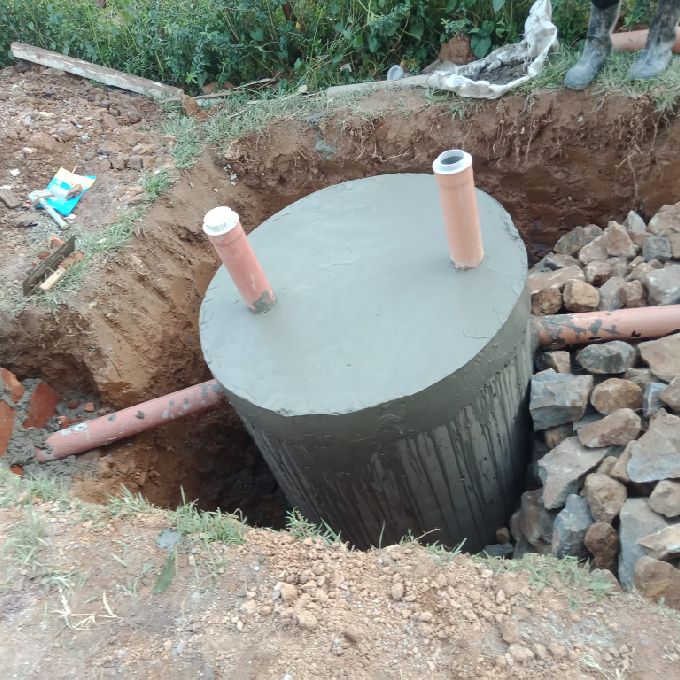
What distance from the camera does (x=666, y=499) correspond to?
2.00 m

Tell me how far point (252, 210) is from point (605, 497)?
264 centimetres

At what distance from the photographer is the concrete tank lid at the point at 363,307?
2.12m

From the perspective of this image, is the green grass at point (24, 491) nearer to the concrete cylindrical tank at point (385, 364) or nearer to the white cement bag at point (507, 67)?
the concrete cylindrical tank at point (385, 364)

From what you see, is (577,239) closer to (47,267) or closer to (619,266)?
(619,266)

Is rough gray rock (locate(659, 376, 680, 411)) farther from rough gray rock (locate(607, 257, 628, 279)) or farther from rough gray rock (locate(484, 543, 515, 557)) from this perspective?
rough gray rock (locate(484, 543, 515, 557))

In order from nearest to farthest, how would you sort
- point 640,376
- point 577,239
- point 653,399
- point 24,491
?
1. point 24,491
2. point 653,399
3. point 640,376
4. point 577,239

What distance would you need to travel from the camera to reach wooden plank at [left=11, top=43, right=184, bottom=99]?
4117 mm

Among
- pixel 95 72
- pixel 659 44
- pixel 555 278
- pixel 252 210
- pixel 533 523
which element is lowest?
pixel 533 523

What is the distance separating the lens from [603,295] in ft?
9.42

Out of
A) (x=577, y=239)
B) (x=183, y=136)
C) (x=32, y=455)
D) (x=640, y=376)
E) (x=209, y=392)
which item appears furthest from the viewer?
(x=183, y=136)

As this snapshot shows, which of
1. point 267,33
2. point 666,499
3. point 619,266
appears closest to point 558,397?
point 666,499

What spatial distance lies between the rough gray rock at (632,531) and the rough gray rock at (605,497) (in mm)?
46

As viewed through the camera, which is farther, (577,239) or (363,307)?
(577,239)

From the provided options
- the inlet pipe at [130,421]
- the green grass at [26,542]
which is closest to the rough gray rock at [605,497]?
the inlet pipe at [130,421]
